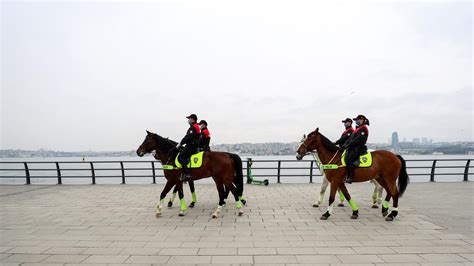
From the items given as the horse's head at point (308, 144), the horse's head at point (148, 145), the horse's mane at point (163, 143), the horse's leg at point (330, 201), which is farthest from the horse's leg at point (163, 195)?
the horse's leg at point (330, 201)

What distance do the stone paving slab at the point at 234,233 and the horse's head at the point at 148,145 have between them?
5.15 ft

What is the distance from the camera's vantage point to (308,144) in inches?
239

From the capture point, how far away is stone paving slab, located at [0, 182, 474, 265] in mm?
3681

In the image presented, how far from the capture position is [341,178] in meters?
5.76

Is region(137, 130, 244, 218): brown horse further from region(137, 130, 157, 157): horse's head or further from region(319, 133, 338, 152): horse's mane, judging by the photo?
region(319, 133, 338, 152): horse's mane

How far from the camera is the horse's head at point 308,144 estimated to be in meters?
6.01

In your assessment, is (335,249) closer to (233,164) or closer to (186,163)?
(233,164)

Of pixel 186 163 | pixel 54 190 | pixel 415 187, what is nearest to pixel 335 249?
pixel 186 163

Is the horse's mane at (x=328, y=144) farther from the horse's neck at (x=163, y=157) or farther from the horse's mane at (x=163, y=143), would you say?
the horse's neck at (x=163, y=157)

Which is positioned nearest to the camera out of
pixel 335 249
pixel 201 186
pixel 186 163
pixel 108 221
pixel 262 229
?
pixel 335 249

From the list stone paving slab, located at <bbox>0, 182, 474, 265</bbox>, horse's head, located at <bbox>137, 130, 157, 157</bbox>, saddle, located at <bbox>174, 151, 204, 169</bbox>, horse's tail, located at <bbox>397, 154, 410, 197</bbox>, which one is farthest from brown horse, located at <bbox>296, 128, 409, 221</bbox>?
horse's head, located at <bbox>137, 130, 157, 157</bbox>

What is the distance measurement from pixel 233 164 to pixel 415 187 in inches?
313

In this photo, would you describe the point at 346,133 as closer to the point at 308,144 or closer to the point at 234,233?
A: the point at 308,144

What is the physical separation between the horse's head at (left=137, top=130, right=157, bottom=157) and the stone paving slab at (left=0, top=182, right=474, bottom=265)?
1.57 meters
